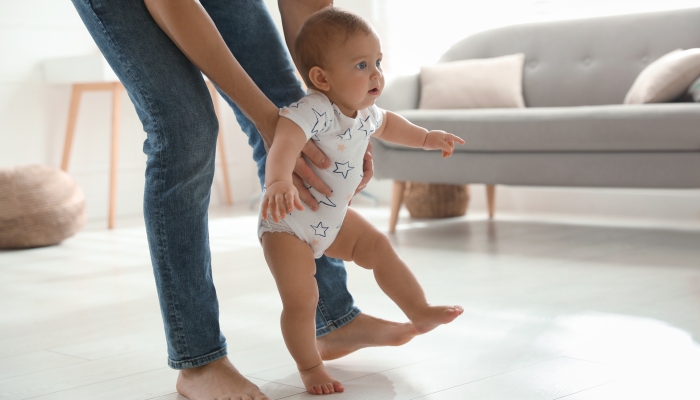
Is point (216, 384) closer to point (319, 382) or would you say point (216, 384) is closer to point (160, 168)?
point (319, 382)

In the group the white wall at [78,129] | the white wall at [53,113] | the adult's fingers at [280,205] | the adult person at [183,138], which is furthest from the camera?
the white wall at [53,113]

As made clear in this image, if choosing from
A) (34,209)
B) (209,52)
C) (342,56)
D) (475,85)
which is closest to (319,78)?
(342,56)

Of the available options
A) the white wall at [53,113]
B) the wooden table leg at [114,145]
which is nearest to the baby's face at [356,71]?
the wooden table leg at [114,145]

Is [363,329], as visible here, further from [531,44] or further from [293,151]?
[531,44]

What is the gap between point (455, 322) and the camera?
159 centimetres

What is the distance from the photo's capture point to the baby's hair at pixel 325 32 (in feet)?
3.77

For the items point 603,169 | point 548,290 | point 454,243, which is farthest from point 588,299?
point 454,243

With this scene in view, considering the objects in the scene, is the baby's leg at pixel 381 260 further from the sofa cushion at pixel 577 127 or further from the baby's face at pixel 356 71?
the sofa cushion at pixel 577 127

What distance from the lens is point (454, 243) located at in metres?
2.72

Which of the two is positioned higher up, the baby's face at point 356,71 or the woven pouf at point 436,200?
the baby's face at point 356,71

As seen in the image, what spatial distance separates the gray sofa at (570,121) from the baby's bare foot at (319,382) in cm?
154

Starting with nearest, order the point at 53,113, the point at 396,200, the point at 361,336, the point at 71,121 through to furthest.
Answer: the point at 361,336 → the point at 396,200 → the point at 71,121 → the point at 53,113

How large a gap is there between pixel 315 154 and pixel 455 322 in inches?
22.8

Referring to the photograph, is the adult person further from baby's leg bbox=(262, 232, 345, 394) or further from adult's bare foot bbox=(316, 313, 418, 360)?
adult's bare foot bbox=(316, 313, 418, 360)
